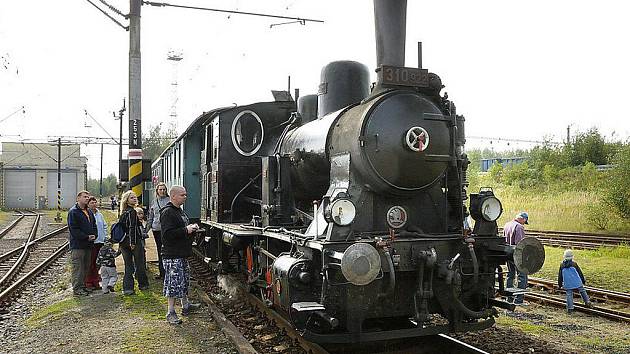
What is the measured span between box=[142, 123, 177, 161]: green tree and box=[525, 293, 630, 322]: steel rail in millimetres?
52208

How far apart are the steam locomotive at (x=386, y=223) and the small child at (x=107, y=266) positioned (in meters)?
2.99

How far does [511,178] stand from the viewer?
115ft

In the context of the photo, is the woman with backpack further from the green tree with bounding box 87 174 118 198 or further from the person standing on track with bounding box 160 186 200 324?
the green tree with bounding box 87 174 118 198

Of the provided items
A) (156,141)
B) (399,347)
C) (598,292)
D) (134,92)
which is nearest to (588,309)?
(598,292)

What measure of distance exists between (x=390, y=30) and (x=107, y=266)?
20.3 ft

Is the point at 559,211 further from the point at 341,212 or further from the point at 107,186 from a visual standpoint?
the point at 107,186

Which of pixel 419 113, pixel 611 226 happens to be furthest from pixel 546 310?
pixel 611 226

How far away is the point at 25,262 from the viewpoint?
49.5 ft

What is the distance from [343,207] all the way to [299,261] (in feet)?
2.37

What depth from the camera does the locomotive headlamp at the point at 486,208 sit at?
22.1 ft

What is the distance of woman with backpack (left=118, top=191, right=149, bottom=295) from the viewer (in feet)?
31.7

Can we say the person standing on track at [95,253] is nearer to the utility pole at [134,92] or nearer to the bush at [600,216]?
the utility pole at [134,92]

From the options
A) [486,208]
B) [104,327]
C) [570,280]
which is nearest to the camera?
[486,208]

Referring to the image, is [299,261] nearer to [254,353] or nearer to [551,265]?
[254,353]
